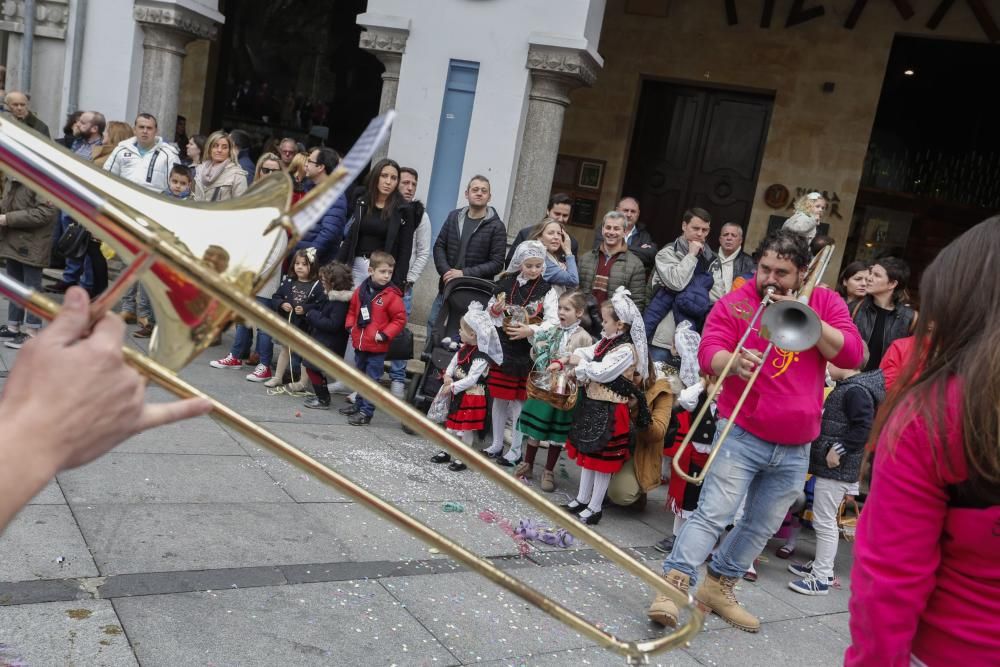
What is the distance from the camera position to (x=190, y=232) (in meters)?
1.48

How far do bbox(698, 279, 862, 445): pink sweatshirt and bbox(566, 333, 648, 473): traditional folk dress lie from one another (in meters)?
1.05

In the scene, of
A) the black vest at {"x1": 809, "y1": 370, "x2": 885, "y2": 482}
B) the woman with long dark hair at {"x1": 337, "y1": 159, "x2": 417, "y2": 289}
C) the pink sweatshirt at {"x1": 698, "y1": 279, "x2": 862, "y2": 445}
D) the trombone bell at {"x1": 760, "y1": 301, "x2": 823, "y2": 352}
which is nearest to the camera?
the trombone bell at {"x1": 760, "y1": 301, "x2": 823, "y2": 352}

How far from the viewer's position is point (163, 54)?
9000 millimetres

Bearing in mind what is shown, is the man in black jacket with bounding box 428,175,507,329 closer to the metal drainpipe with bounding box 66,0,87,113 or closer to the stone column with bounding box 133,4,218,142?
the stone column with bounding box 133,4,218,142

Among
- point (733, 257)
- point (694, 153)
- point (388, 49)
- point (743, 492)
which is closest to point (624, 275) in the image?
point (733, 257)

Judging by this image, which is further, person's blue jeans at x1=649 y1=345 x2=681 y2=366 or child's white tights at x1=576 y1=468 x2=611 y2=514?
person's blue jeans at x1=649 y1=345 x2=681 y2=366

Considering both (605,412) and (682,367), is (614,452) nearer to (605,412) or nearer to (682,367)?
(605,412)

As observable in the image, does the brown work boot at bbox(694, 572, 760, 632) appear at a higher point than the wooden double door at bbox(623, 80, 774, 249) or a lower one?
lower

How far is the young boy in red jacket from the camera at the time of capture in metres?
6.29

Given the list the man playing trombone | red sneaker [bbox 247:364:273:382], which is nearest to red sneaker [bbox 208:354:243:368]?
red sneaker [bbox 247:364:273:382]

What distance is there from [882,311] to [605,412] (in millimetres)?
2183

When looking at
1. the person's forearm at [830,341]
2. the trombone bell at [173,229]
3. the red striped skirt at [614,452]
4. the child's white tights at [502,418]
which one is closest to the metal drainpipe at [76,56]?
the child's white tights at [502,418]

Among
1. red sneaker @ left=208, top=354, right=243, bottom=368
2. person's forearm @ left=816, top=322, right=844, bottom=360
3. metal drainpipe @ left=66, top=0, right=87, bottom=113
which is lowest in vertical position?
red sneaker @ left=208, top=354, right=243, bottom=368

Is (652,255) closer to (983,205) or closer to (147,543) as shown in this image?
(147,543)
